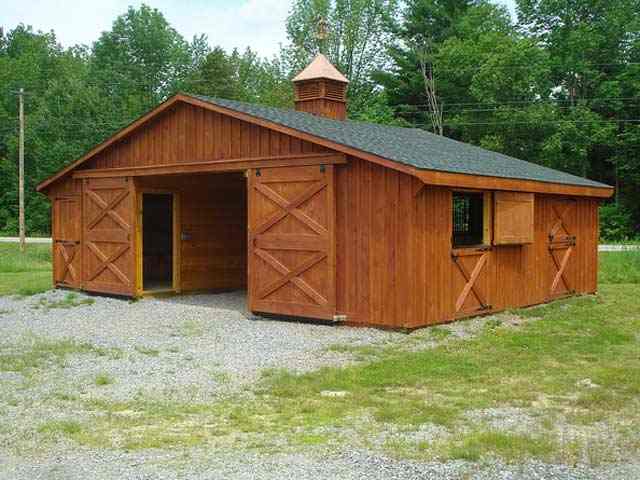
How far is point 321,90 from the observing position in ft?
49.8

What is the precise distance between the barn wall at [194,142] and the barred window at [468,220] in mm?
3929

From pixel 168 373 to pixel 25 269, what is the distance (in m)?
16.4

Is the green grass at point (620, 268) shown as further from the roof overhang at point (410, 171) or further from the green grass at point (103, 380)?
the green grass at point (103, 380)

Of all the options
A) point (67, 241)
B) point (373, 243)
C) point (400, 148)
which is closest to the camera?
point (373, 243)

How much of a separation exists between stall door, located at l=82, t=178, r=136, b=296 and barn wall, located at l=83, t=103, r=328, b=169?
20.4 inches

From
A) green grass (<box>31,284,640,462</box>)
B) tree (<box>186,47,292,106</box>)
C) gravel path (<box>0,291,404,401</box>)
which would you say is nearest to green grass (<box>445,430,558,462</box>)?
green grass (<box>31,284,640,462</box>)

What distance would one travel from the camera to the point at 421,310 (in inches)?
399

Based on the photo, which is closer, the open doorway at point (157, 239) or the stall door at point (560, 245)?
the stall door at point (560, 245)

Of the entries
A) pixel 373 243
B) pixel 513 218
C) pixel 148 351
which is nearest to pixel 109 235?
pixel 148 351

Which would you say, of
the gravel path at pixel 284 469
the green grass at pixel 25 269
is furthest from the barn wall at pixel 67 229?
the gravel path at pixel 284 469

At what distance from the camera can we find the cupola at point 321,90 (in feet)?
49.8

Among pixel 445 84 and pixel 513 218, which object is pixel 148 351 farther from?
pixel 445 84

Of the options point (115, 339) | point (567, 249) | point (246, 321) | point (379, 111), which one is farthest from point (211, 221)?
point (379, 111)

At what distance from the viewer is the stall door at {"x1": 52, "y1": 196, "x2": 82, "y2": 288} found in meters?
15.4
